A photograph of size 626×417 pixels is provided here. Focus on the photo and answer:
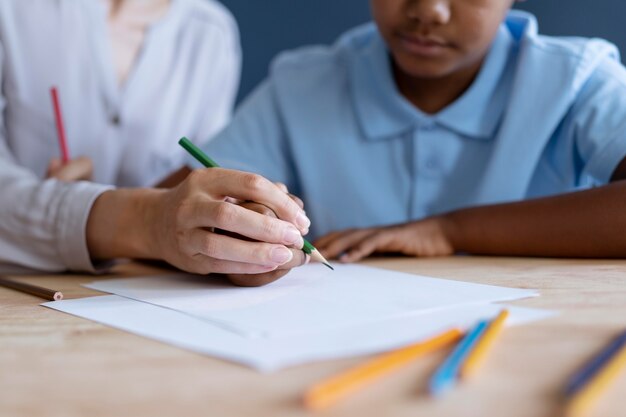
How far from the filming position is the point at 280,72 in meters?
1.10

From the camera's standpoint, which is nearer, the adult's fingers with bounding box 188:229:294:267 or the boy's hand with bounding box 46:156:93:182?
the adult's fingers with bounding box 188:229:294:267

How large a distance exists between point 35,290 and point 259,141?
534mm

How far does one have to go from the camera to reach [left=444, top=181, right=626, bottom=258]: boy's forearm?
72cm

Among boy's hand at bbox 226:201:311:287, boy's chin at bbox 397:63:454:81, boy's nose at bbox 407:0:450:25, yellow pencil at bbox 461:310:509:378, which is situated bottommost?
boy's hand at bbox 226:201:311:287

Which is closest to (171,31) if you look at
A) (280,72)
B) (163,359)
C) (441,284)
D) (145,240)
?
(280,72)

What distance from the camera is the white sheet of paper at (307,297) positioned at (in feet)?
1.45

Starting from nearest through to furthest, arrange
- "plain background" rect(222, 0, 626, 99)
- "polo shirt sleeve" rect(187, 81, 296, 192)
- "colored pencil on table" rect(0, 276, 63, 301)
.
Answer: "colored pencil on table" rect(0, 276, 63, 301) < "polo shirt sleeve" rect(187, 81, 296, 192) < "plain background" rect(222, 0, 626, 99)

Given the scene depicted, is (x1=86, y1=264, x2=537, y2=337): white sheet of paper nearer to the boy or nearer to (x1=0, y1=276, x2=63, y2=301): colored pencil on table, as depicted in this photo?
(x1=0, y1=276, x2=63, y2=301): colored pencil on table

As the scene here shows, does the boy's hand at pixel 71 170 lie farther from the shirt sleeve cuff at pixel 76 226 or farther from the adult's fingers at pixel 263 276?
the adult's fingers at pixel 263 276

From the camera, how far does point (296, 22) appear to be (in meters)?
1.50

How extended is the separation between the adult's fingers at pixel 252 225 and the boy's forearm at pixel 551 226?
30 cm

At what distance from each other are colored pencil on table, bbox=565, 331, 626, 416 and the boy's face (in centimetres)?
57

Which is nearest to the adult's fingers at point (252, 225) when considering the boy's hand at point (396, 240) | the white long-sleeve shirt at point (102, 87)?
the boy's hand at point (396, 240)

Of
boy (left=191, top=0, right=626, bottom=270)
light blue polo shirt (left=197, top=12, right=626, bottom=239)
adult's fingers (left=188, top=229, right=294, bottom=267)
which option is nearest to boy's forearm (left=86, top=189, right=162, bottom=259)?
adult's fingers (left=188, top=229, right=294, bottom=267)
